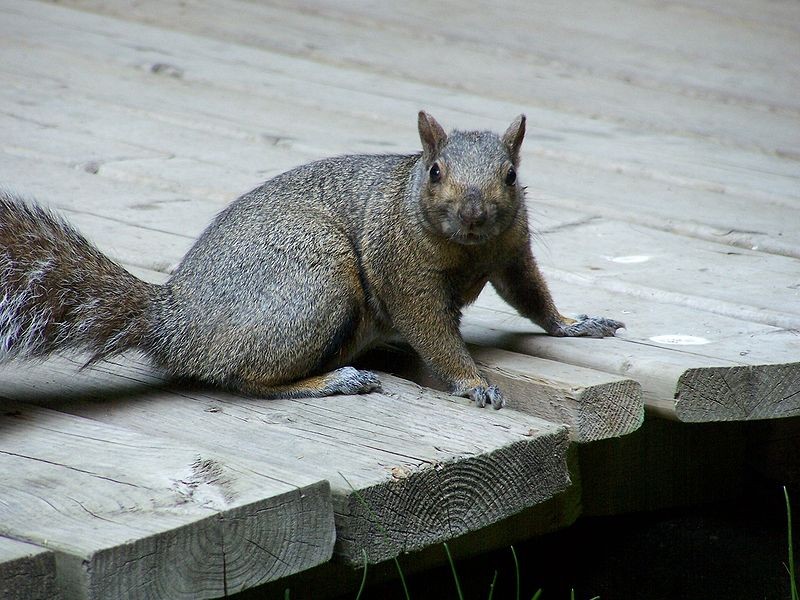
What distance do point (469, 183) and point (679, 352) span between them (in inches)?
17.2

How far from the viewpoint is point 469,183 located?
1.95m

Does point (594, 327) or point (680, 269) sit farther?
point (680, 269)

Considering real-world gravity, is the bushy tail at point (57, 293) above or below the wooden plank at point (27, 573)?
above

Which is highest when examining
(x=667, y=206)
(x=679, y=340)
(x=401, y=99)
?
(x=401, y=99)

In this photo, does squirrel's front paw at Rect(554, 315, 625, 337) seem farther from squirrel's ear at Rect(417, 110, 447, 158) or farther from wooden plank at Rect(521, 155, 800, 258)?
wooden plank at Rect(521, 155, 800, 258)

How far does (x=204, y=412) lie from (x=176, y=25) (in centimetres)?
325

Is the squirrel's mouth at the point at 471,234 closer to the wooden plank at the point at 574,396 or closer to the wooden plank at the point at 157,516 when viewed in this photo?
the wooden plank at the point at 574,396

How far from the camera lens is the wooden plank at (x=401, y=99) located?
328cm

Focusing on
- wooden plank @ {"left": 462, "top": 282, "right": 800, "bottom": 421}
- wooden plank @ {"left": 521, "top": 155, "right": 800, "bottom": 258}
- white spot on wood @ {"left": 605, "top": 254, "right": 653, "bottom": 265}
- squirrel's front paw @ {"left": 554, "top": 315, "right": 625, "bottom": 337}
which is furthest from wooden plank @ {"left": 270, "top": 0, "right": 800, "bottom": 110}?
squirrel's front paw @ {"left": 554, "top": 315, "right": 625, "bottom": 337}

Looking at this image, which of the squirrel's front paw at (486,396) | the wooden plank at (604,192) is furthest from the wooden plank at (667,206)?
the squirrel's front paw at (486,396)

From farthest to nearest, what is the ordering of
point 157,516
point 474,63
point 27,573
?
point 474,63 → point 157,516 → point 27,573

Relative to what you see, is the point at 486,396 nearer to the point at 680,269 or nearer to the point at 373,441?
the point at 373,441

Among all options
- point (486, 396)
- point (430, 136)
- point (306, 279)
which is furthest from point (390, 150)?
point (486, 396)

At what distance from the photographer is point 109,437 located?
1656 mm
